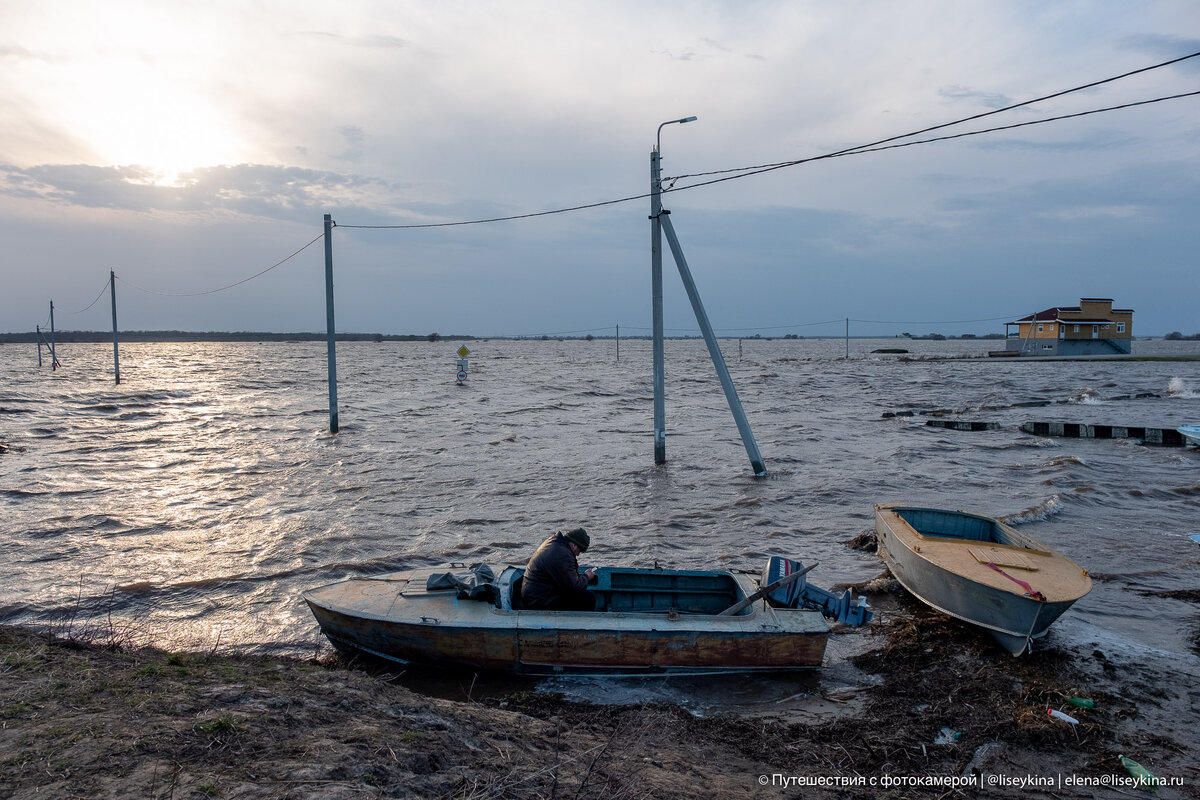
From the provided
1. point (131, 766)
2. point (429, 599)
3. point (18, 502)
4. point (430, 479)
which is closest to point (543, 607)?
point (429, 599)

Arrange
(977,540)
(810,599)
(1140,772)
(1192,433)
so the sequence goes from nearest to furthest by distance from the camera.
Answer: (1140,772)
(810,599)
(977,540)
(1192,433)

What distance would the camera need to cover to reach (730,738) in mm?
5609

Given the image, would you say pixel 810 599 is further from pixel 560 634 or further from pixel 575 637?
pixel 560 634

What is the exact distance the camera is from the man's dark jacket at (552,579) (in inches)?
291

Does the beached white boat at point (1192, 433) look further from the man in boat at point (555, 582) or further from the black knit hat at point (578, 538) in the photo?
the man in boat at point (555, 582)

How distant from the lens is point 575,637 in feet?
22.5

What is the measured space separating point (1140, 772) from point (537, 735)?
14.1 feet

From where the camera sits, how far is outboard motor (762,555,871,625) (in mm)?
7727

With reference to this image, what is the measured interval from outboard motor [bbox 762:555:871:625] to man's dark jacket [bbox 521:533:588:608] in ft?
6.97

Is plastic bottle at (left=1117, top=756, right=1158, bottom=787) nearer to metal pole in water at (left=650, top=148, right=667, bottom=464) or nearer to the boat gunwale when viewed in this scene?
the boat gunwale

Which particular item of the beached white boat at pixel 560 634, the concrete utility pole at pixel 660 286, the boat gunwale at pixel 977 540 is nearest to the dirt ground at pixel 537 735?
the beached white boat at pixel 560 634

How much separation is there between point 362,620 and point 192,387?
44.0 meters

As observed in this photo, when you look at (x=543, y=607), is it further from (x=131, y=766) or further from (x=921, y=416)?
(x=921, y=416)

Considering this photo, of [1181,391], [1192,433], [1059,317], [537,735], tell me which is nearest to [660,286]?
[537,735]
